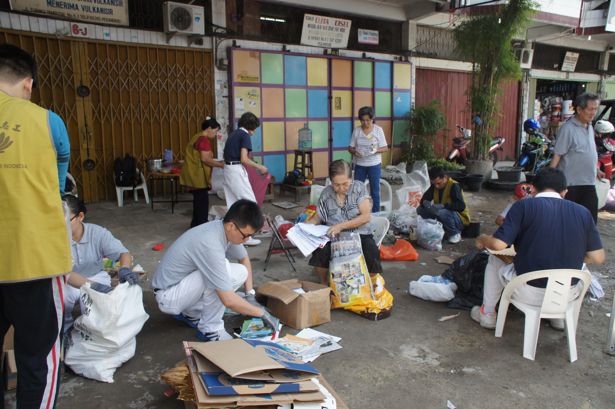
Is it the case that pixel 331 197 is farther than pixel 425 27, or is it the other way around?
pixel 425 27

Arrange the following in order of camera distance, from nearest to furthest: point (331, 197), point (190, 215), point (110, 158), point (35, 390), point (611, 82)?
1. point (35, 390)
2. point (331, 197)
3. point (190, 215)
4. point (110, 158)
5. point (611, 82)

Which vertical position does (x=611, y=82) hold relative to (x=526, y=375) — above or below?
above

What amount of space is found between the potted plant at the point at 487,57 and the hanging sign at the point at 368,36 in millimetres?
1890

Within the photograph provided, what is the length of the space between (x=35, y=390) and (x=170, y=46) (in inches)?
282

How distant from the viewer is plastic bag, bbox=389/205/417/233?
6.16 metres

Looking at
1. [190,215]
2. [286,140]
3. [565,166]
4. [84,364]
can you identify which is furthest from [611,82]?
[84,364]

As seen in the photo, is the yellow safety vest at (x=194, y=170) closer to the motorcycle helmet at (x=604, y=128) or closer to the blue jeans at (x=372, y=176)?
the blue jeans at (x=372, y=176)

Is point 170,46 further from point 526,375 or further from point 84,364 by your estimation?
point 526,375

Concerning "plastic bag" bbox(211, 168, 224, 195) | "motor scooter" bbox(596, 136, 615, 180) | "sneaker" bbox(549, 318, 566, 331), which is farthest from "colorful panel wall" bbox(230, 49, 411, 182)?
"sneaker" bbox(549, 318, 566, 331)

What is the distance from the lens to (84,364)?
2.90 metres

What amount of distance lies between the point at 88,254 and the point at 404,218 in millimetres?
4019

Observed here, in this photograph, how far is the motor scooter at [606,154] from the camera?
28.5ft

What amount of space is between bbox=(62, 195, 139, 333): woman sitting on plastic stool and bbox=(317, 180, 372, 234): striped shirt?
66.5 inches

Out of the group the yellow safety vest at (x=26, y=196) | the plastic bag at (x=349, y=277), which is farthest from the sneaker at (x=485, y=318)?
the yellow safety vest at (x=26, y=196)
